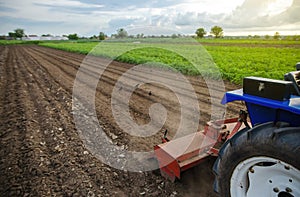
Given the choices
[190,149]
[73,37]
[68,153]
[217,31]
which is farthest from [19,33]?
[190,149]

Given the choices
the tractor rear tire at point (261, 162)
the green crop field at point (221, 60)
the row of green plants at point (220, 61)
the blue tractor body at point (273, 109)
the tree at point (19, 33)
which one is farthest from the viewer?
the tree at point (19, 33)

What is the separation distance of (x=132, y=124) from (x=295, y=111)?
3.43m

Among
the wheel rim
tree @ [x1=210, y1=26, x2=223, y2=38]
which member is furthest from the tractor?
tree @ [x1=210, y1=26, x2=223, y2=38]

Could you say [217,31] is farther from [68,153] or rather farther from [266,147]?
[266,147]

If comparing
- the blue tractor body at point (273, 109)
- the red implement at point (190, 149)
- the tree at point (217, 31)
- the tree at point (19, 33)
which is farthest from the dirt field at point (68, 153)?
the tree at point (19, 33)

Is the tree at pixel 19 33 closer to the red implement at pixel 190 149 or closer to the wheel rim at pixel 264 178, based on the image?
the red implement at pixel 190 149

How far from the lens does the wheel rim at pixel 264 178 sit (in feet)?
4.85

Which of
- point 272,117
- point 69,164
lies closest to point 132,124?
point 69,164

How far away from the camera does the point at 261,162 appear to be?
5.33 feet

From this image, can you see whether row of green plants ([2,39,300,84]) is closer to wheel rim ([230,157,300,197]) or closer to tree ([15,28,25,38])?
wheel rim ([230,157,300,197])

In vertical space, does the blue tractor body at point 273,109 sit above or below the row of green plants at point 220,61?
above

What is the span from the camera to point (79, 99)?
6.38 meters

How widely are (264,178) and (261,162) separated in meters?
0.14

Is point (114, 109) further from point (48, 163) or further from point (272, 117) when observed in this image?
point (272, 117)
